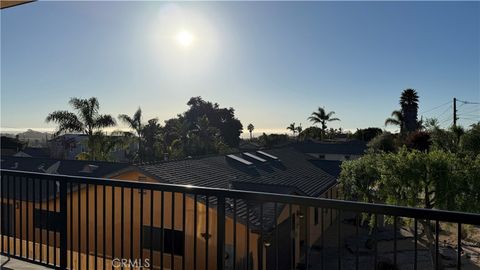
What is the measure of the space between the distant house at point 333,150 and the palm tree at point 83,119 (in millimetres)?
22941

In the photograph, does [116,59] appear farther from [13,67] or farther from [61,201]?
[61,201]

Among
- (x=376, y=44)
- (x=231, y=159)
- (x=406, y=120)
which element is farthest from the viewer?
(x=406, y=120)

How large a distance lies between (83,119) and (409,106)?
29.0 meters

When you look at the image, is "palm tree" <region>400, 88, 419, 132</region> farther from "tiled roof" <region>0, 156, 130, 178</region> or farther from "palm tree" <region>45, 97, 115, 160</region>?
"tiled roof" <region>0, 156, 130, 178</region>

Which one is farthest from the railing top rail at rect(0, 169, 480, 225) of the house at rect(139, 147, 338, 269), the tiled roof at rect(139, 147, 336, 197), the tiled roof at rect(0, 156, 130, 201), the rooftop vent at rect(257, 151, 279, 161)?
the rooftop vent at rect(257, 151, 279, 161)

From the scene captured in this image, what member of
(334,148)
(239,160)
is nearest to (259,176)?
(239,160)

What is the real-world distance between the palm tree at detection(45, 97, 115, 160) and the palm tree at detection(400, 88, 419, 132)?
27312 millimetres

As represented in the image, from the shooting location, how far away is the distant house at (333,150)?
122ft

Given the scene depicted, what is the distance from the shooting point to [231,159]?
17797 mm

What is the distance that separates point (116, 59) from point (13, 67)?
10.5 ft

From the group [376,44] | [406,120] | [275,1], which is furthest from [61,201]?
[406,120]

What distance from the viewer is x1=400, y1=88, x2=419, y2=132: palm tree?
33438mm

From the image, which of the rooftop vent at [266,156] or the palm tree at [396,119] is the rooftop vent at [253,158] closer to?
the rooftop vent at [266,156]

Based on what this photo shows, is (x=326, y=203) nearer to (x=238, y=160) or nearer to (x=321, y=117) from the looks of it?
(x=238, y=160)
